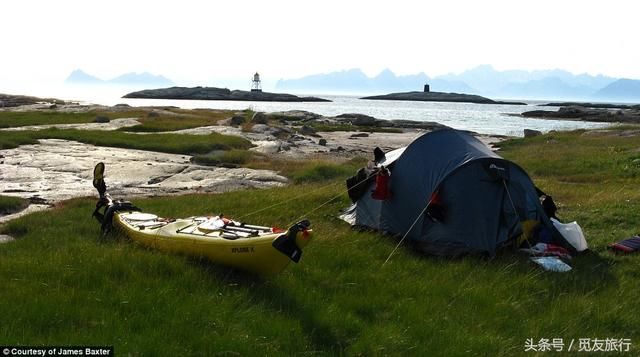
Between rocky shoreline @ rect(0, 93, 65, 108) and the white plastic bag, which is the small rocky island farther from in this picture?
rocky shoreline @ rect(0, 93, 65, 108)

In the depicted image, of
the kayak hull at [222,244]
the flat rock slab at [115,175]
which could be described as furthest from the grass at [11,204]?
the kayak hull at [222,244]

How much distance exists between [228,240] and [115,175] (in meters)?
16.4

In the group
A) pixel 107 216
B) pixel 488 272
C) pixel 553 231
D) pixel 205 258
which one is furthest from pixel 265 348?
pixel 553 231

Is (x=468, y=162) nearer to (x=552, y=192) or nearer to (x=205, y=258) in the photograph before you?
(x=205, y=258)

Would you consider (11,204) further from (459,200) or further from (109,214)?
(459,200)

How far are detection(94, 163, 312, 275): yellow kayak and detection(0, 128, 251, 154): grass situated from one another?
73.1 ft

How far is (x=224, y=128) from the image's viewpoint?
157 feet

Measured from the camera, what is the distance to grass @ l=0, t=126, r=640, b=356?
257 inches

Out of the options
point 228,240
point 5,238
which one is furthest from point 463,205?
point 5,238

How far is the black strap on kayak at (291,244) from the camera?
799 cm

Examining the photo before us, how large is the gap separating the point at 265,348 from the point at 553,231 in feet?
26.1

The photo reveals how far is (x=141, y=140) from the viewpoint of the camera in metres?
34.4

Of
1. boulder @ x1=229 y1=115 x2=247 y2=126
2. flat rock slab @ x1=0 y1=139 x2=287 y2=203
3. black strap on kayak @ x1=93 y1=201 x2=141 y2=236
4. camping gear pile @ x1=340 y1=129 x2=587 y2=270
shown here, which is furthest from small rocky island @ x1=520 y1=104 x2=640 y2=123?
black strap on kayak @ x1=93 y1=201 x2=141 y2=236

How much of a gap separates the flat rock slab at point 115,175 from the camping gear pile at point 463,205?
391 inches
